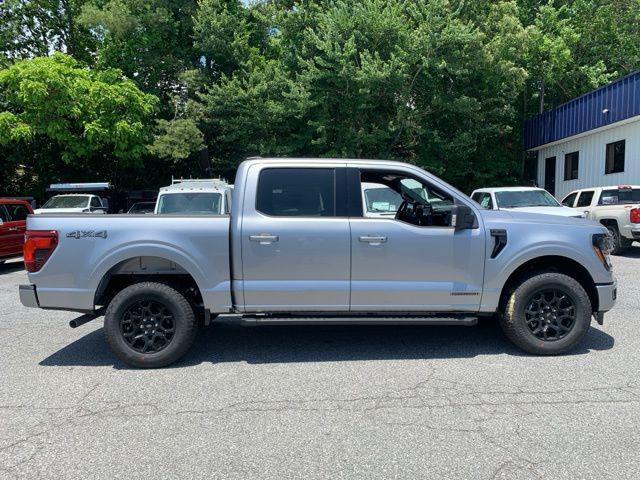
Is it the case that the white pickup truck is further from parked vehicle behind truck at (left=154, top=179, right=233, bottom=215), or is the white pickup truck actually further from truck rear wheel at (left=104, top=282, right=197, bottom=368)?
truck rear wheel at (left=104, top=282, right=197, bottom=368)

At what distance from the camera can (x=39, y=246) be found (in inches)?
181

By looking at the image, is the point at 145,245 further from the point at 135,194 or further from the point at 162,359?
the point at 135,194

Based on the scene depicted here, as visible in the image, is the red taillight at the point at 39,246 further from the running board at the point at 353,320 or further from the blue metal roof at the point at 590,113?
the blue metal roof at the point at 590,113

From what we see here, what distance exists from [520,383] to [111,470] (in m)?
3.34

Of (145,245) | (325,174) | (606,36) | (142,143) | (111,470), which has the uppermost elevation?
(606,36)

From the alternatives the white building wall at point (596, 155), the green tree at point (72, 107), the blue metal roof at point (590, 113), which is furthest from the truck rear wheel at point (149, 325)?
the white building wall at point (596, 155)

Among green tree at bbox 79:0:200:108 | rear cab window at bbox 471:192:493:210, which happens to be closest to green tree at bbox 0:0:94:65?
green tree at bbox 79:0:200:108

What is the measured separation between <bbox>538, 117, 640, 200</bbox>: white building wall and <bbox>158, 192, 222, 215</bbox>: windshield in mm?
14572

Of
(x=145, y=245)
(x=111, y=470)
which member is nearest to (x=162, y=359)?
(x=145, y=245)

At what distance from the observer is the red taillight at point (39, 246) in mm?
4598

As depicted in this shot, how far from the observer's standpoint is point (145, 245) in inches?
182

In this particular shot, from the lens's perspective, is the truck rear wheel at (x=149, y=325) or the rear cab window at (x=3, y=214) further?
the rear cab window at (x=3, y=214)

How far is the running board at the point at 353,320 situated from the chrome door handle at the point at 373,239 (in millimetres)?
767

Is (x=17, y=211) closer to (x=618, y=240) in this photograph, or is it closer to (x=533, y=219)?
(x=533, y=219)
